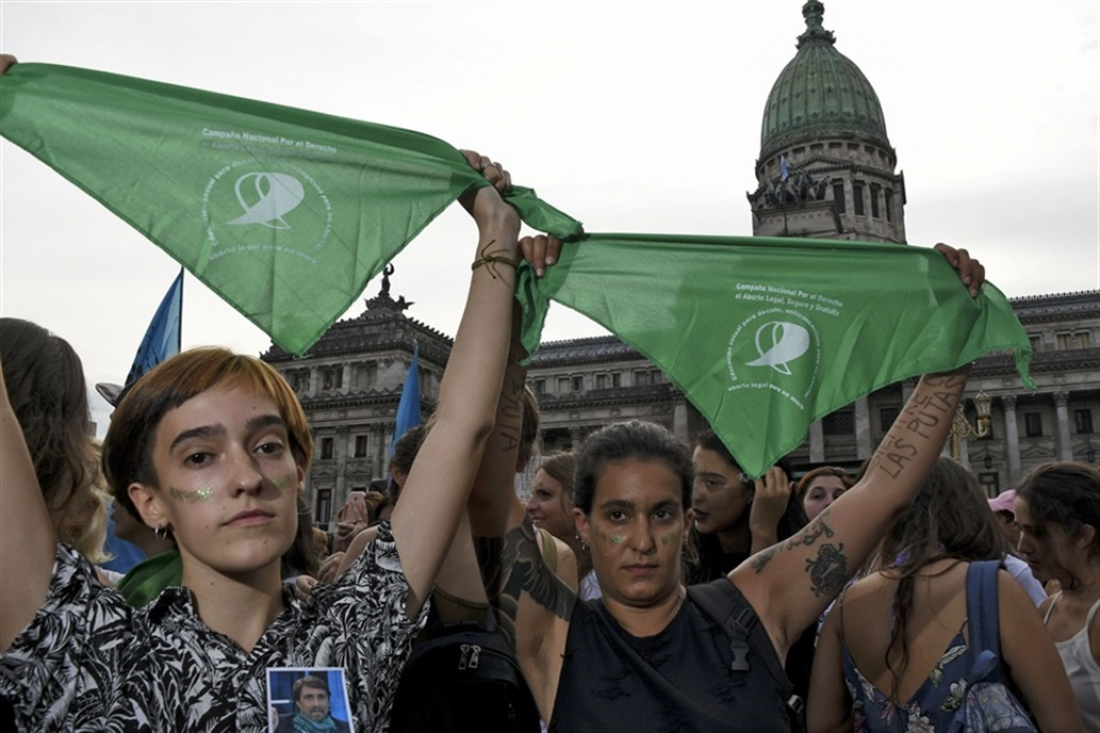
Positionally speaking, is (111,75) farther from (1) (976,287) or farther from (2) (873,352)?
(1) (976,287)

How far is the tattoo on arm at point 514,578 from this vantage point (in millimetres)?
3525

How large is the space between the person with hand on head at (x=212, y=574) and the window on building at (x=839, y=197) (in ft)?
243

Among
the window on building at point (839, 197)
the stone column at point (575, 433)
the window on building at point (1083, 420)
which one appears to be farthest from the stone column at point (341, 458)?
the window on building at point (1083, 420)

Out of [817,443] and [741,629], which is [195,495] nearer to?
[741,629]

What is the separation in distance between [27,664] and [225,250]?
1.60 meters

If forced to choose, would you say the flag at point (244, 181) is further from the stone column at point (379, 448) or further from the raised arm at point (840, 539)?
the stone column at point (379, 448)

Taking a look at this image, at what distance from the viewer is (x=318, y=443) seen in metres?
59.5

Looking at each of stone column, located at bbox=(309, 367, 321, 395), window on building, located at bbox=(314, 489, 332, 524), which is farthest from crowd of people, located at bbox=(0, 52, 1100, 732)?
stone column, located at bbox=(309, 367, 321, 395)

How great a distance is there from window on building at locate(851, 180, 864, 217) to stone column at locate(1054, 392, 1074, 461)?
78.1 ft

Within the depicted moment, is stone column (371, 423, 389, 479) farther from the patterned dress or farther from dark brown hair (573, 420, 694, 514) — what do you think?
dark brown hair (573, 420, 694, 514)

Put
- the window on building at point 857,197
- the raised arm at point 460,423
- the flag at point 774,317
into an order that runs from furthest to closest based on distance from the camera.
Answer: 1. the window on building at point 857,197
2. the flag at point 774,317
3. the raised arm at point 460,423

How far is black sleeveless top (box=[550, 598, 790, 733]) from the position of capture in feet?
10.3

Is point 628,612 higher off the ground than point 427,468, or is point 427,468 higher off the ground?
point 427,468

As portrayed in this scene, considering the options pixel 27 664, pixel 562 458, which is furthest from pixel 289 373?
pixel 27 664
